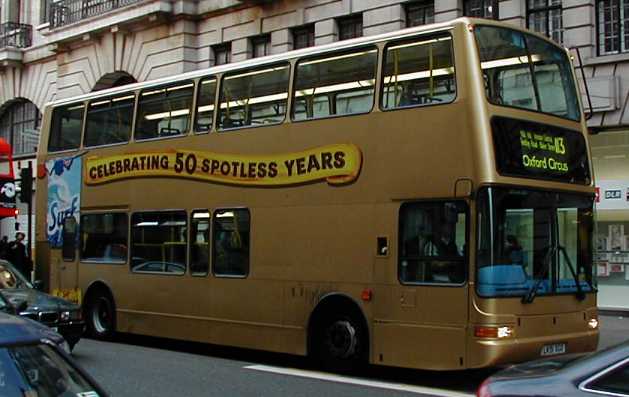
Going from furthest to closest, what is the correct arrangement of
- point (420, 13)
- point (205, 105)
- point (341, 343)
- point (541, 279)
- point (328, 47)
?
point (420, 13) < point (205, 105) < point (328, 47) < point (341, 343) < point (541, 279)

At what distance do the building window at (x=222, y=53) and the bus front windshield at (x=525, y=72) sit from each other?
16676 millimetres

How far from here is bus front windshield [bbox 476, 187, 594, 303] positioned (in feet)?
32.8

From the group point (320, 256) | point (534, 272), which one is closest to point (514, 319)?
point (534, 272)

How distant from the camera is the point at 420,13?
22.1 metres

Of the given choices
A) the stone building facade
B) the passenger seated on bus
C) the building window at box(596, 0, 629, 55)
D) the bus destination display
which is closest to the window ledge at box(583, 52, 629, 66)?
the stone building facade

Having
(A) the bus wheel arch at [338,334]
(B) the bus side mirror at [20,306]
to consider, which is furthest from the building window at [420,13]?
(B) the bus side mirror at [20,306]

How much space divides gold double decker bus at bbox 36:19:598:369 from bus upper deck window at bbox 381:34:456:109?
2cm

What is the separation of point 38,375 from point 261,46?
2244 cm

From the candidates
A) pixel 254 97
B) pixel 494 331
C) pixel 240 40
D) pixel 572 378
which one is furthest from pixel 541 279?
pixel 240 40

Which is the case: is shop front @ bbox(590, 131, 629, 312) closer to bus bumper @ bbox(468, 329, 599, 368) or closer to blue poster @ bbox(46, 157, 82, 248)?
bus bumper @ bbox(468, 329, 599, 368)

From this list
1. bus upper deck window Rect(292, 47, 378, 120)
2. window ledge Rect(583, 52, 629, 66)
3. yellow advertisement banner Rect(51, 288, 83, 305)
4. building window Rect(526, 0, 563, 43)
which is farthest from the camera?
building window Rect(526, 0, 563, 43)

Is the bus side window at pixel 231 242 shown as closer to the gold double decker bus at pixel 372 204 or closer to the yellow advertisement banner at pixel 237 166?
the gold double decker bus at pixel 372 204

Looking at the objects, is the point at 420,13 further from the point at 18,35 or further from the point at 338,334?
the point at 18,35

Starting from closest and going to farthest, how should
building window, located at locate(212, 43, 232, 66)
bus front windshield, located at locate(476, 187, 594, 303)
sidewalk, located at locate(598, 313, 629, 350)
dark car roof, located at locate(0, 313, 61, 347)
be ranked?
1. dark car roof, located at locate(0, 313, 61, 347)
2. bus front windshield, located at locate(476, 187, 594, 303)
3. sidewalk, located at locate(598, 313, 629, 350)
4. building window, located at locate(212, 43, 232, 66)
